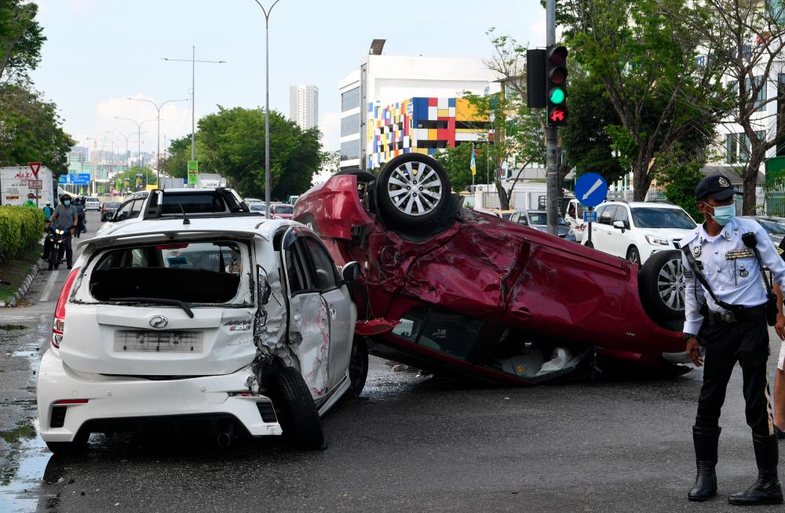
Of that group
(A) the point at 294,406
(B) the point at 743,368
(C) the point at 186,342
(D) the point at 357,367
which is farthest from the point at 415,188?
(B) the point at 743,368

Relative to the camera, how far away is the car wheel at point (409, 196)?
9.81m

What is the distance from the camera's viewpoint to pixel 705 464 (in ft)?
20.0

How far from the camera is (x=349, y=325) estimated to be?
29.0 ft

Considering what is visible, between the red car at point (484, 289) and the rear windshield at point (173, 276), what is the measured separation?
1.83m

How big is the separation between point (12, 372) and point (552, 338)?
533 cm

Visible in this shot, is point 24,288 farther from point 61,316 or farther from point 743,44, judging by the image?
point 743,44

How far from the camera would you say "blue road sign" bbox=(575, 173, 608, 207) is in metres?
21.3

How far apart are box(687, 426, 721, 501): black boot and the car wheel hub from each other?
4.13 meters

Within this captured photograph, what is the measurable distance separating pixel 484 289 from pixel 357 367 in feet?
4.07

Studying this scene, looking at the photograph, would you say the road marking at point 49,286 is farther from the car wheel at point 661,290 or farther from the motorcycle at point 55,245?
the car wheel at point 661,290

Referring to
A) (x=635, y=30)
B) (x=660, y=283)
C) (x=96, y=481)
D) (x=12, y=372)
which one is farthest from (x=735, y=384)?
(x=635, y=30)

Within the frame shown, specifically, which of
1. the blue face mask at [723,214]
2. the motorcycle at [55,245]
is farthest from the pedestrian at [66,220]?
the blue face mask at [723,214]

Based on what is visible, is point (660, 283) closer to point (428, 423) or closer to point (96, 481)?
point (428, 423)

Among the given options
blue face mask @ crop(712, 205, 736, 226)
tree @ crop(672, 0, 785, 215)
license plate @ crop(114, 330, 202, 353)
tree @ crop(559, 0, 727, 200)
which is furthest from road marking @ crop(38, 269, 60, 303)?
tree @ crop(559, 0, 727, 200)
